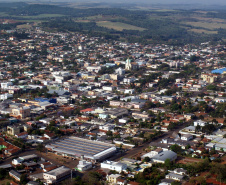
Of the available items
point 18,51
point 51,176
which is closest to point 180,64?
point 18,51

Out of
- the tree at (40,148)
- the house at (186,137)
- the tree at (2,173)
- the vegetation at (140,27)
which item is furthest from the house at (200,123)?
the vegetation at (140,27)

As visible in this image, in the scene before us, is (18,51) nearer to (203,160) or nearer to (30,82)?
(30,82)

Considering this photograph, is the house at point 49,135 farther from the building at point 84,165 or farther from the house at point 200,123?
the house at point 200,123

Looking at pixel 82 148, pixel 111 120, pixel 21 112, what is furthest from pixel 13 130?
pixel 111 120

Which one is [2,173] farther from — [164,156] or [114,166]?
[164,156]

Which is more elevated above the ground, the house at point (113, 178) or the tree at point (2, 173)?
the house at point (113, 178)
